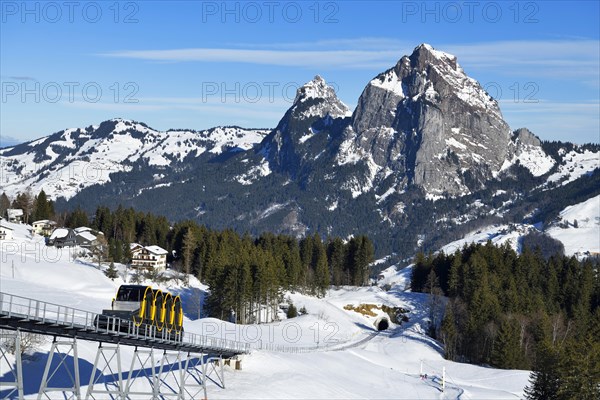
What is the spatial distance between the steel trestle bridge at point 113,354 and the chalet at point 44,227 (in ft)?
290

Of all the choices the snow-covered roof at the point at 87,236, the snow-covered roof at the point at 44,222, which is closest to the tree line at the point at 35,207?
the snow-covered roof at the point at 44,222

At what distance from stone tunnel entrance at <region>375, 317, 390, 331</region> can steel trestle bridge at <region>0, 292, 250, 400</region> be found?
198ft

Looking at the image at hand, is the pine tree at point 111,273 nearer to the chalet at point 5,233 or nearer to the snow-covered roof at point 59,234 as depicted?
the snow-covered roof at point 59,234

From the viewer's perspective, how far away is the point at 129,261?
145 m

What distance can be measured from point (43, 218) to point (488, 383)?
116 metres

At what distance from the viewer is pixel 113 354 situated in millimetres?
61344

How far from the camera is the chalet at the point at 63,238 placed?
151 metres

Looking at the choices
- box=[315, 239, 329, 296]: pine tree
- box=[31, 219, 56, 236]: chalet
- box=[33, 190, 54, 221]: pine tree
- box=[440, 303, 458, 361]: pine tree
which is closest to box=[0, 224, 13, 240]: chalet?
box=[31, 219, 56, 236]: chalet

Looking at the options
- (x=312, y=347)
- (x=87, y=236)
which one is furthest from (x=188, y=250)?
(x=312, y=347)

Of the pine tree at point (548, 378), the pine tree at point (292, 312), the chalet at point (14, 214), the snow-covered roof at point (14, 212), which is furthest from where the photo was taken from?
the snow-covered roof at point (14, 212)

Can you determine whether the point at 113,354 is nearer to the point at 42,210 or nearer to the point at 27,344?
the point at 27,344

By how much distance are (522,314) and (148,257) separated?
66.0 meters

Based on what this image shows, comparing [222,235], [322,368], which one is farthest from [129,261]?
[322,368]

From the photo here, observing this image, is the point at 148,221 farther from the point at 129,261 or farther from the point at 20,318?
the point at 20,318
